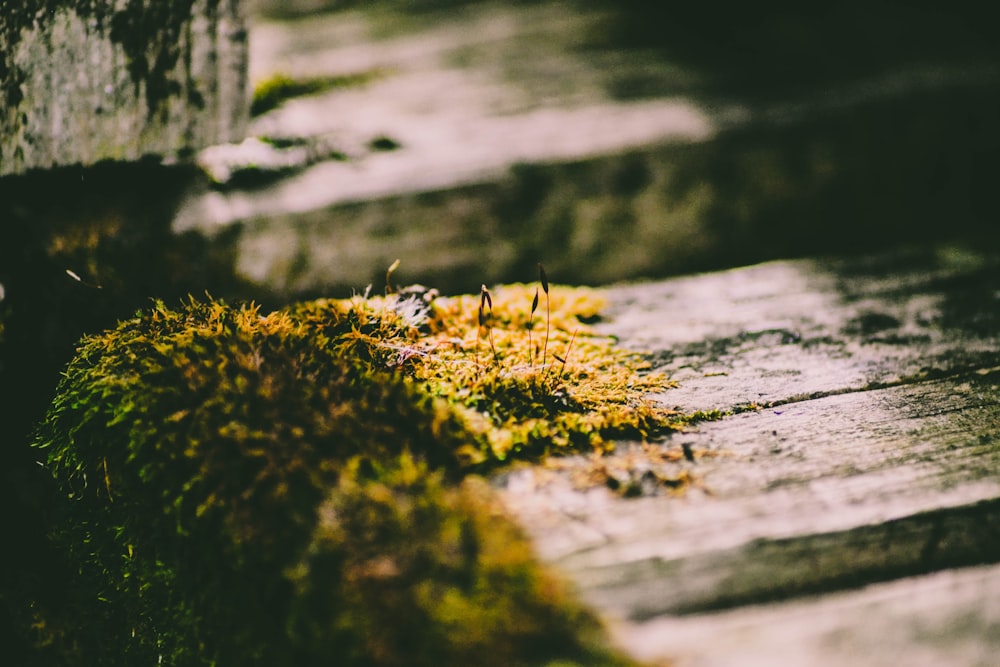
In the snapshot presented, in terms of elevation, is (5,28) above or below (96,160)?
above

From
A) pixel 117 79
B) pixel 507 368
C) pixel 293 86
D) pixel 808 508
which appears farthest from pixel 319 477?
pixel 293 86

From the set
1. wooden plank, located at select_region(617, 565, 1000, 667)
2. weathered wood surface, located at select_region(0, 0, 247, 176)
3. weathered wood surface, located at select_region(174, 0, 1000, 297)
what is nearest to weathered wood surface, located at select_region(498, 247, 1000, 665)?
wooden plank, located at select_region(617, 565, 1000, 667)

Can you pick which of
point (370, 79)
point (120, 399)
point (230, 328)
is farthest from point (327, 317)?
point (370, 79)

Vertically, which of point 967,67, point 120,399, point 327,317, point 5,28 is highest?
point 967,67

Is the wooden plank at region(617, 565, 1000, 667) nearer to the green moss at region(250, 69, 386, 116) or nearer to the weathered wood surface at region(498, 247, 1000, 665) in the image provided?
the weathered wood surface at region(498, 247, 1000, 665)

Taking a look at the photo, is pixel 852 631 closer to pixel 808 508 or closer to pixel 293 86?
pixel 808 508

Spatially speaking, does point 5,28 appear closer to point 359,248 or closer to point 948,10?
point 359,248

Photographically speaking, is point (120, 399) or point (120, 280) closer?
point (120, 399)
